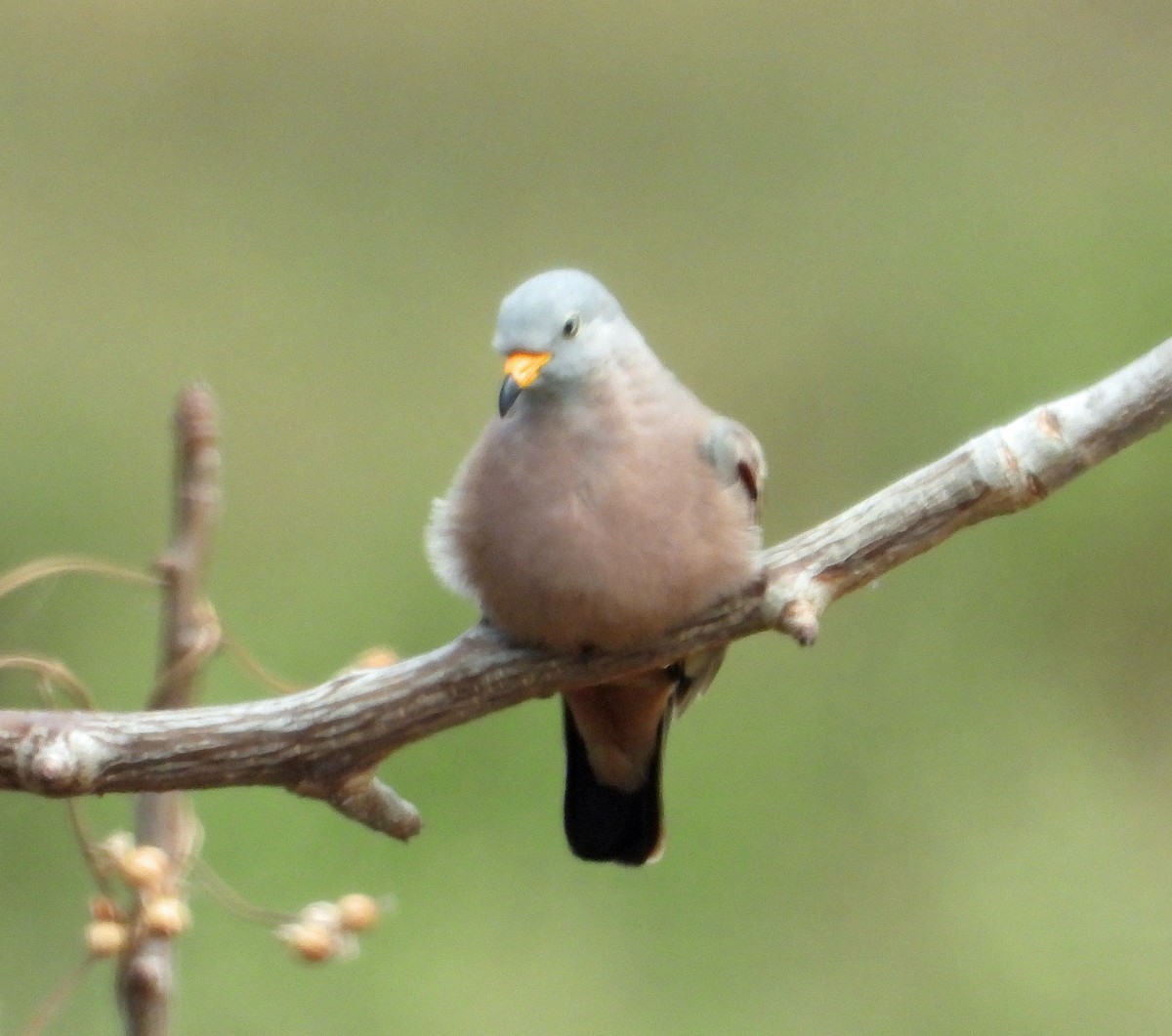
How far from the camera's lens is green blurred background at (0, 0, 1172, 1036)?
2238 millimetres

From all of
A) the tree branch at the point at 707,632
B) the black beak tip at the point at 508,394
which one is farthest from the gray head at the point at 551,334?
the tree branch at the point at 707,632

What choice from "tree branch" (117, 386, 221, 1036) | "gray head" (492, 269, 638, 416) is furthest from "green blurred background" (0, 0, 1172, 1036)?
"gray head" (492, 269, 638, 416)

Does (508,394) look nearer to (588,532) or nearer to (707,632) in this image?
(588,532)

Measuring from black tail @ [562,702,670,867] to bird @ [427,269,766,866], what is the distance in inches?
11.5

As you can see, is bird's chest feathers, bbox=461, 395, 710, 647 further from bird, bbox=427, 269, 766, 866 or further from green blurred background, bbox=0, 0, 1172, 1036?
green blurred background, bbox=0, 0, 1172, 1036

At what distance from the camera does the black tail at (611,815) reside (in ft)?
5.44

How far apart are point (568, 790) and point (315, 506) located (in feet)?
2.84

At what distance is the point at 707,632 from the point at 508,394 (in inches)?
10.1

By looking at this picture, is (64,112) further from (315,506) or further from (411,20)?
(315,506)


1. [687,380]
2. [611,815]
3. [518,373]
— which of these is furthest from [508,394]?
[687,380]

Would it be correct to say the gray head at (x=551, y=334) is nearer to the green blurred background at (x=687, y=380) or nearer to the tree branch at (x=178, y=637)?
the tree branch at (x=178, y=637)

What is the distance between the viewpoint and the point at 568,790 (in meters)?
1.69

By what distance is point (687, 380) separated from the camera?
2.37 metres

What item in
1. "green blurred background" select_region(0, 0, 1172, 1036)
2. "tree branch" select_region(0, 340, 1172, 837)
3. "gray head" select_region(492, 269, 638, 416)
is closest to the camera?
"tree branch" select_region(0, 340, 1172, 837)
